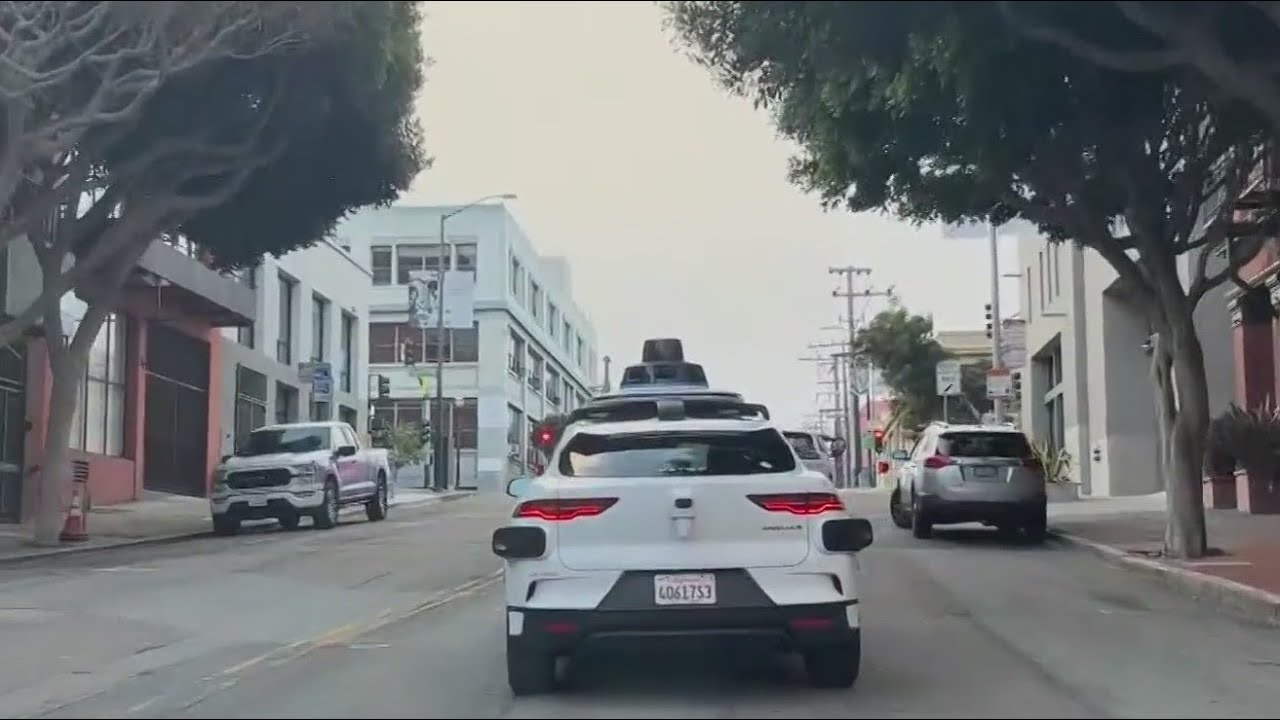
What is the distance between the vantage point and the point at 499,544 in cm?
902

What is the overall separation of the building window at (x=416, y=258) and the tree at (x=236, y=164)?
102ft

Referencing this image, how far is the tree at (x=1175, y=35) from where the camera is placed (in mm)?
9016

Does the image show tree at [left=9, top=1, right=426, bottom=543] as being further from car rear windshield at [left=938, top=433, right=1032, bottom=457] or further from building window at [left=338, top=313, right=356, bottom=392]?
building window at [left=338, top=313, right=356, bottom=392]

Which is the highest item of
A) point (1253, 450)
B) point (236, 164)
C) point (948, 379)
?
point (236, 164)

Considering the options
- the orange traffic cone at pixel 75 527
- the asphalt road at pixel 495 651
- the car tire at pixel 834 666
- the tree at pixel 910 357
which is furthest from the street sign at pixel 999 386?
the car tire at pixel 834 666

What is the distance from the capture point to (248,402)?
4316 cm

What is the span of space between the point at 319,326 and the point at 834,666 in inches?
1653

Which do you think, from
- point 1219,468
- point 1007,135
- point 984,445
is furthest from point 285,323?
point 1007,135

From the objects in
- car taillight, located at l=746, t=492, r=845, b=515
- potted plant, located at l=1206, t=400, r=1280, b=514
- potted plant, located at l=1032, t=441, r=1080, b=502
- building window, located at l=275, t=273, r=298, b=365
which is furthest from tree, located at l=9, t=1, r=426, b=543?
building window, located at l=275, t=273, r=298, b=365

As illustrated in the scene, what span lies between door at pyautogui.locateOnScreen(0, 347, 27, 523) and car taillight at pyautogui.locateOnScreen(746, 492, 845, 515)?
22789 millimetres

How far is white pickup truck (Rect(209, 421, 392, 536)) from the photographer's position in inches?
1032

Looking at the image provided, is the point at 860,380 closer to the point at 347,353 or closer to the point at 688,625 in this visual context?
the point at 347,353

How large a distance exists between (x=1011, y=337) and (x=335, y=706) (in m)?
51.1

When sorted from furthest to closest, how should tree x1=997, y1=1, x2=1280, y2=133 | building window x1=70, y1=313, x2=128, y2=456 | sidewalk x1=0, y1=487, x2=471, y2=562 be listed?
building window x1=70, y1=313, x2=128, y2=456 < sidewalk x1=0, y1=487, x2=471, y2=562 < tree x1=997, y1=1, x2=1280, y2=133
